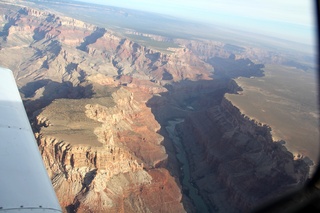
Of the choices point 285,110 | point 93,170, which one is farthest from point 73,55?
point 93,170

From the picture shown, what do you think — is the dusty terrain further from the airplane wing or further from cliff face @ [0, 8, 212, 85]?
cliff face @ [0, 8, 212, 85]

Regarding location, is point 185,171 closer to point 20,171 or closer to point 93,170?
point 93,170

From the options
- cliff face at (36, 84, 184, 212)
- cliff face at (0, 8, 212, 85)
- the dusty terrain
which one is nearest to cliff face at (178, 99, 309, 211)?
the dusty terrain

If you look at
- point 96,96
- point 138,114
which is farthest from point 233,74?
point 96,96

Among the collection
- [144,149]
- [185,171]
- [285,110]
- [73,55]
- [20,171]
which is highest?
[20,171]

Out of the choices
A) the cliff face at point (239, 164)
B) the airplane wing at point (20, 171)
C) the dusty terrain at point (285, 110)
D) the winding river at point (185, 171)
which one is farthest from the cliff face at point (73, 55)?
the airplane wing at point (20, 171)

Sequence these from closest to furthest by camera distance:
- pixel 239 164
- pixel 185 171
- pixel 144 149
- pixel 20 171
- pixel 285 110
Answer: pixel 20 171 → pixel 239 164 → pixel 144 149 → pixel 185 171 → pixel 285 110
